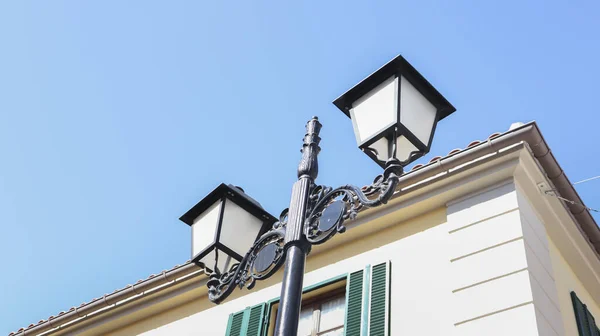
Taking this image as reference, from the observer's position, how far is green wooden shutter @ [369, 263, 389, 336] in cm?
750

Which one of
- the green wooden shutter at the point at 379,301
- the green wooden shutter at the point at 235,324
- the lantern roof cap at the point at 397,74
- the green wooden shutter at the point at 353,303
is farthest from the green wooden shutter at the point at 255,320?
the lantern roof cap at the point at 397,74

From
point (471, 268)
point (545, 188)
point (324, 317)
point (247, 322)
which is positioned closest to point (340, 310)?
point (324, 317)

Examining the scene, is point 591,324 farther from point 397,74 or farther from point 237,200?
point 397,74

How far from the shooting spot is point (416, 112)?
4488mm

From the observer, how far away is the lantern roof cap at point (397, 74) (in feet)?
14.8

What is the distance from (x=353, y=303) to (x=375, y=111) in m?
3.84

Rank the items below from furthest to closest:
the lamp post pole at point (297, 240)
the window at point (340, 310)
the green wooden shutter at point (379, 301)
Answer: the window at point (340, 310), the green wooden shutter at point (379, 301), the lamp post pole at point (297, 240)

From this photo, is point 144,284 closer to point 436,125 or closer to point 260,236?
point 260,236

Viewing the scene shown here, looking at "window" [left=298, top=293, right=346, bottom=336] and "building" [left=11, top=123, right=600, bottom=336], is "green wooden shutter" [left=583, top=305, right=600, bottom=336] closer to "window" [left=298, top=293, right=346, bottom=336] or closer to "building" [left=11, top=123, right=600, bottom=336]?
"building" [left=11, top=123, right=600, bottom=336]

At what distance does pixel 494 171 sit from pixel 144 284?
4949mm

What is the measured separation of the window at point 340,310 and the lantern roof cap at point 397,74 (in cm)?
342

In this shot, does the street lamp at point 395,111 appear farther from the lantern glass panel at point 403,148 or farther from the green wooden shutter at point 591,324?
the green wooden shutter at point 591,324

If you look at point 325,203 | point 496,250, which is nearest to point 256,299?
point 496,250

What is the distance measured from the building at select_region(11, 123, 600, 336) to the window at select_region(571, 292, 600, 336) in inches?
0.7
